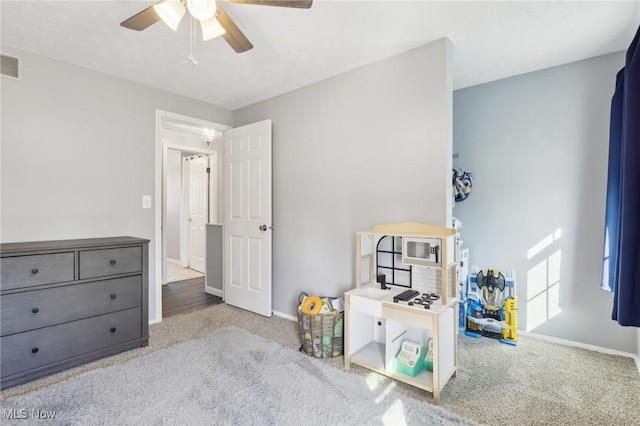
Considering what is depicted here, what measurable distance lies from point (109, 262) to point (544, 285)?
366cm

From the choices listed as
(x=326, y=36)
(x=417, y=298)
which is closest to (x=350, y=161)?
(x=326, y=36)

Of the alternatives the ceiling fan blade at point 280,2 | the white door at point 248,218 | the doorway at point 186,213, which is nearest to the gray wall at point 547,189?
the white door at point 248,218

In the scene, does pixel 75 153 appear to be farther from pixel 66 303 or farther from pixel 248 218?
pixel 248 218

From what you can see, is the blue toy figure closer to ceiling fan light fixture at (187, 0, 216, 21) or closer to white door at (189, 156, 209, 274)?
ceiling fan light fixture at (187, 0, 216, 21)

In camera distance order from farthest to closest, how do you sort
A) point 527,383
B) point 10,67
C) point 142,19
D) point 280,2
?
point 10,67 < point 527,383 < point 142,19 < point 280,2

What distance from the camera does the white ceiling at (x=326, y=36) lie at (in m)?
1.86

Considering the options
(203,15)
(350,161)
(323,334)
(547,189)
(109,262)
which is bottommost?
(323,334)

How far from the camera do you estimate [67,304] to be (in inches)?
83.9

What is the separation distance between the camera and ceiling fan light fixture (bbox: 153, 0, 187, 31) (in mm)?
1524

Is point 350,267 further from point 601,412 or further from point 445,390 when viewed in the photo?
point 601,412

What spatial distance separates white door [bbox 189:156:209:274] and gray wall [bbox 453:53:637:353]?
14.3ft

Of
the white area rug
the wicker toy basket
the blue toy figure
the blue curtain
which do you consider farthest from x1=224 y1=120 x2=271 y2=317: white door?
the blue curtain

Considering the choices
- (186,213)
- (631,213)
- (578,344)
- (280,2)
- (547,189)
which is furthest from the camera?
(186,213)

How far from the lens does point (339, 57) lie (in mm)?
2459
